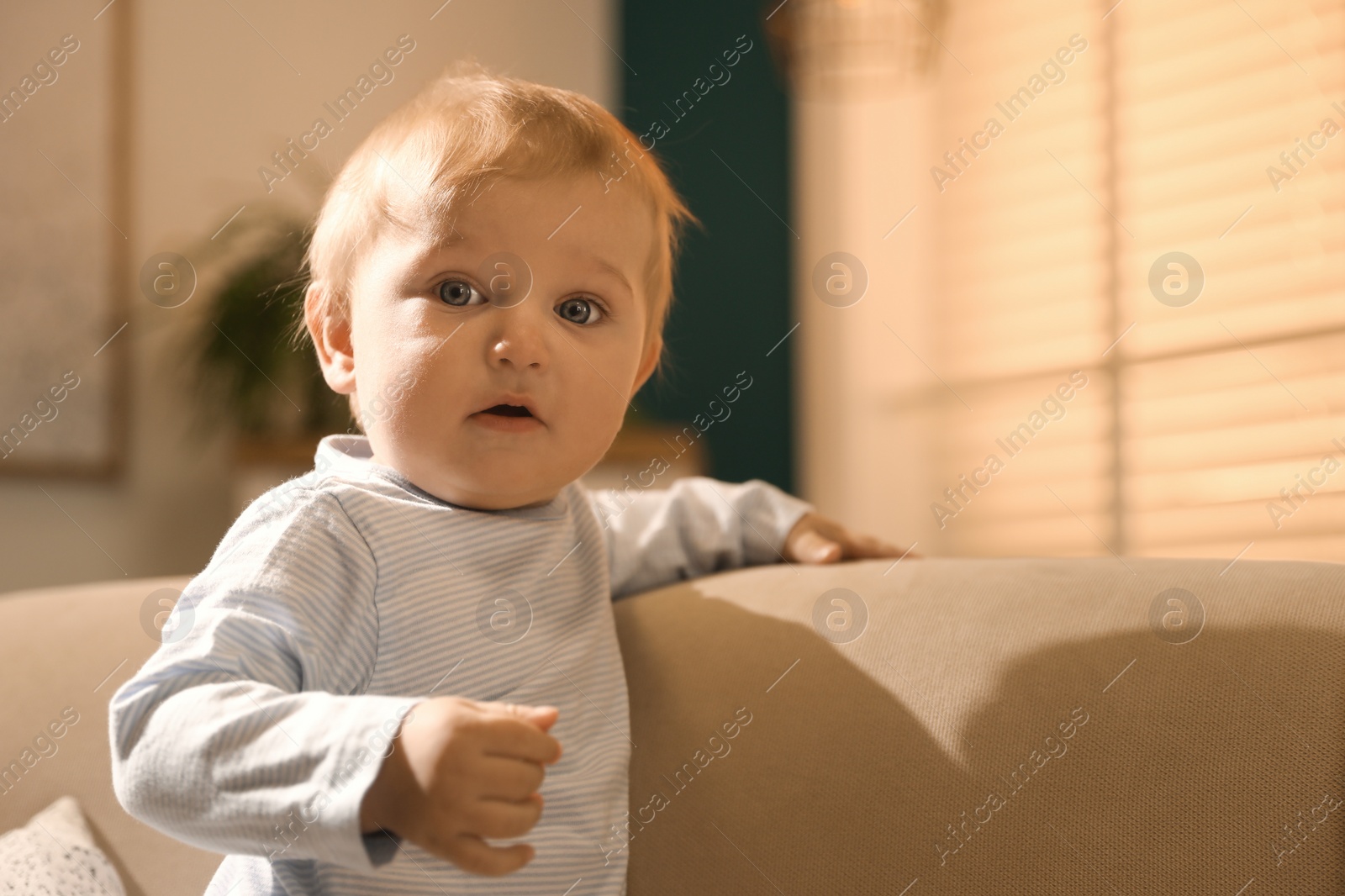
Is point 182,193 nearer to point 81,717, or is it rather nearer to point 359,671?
point 81,717

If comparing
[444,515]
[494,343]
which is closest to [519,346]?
[494,343]

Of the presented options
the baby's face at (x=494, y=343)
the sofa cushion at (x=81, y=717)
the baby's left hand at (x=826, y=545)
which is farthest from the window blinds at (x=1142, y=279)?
the sofa cushion at (x=81, y=717)

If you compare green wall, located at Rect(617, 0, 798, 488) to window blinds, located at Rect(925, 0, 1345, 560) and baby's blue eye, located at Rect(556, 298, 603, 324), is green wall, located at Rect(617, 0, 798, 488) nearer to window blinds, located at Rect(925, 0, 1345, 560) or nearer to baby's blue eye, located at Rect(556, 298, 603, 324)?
window blinds, located at Rect(925, 0, 1345, 560)

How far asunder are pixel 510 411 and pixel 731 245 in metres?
2.63

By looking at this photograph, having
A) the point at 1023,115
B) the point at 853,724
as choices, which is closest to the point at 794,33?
the point at 1023,115

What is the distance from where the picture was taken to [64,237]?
2.43m

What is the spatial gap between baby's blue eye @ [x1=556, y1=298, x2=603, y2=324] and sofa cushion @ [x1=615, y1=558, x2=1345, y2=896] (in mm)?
262

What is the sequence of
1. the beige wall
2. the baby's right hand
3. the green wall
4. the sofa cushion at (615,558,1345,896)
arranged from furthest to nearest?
the green wall, the beige wall, the sofa cushion at (615,558,1345,896), the baby's right hand

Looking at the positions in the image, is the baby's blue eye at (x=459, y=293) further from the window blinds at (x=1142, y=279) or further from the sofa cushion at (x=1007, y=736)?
the window blinds at (x=1142, y=279)

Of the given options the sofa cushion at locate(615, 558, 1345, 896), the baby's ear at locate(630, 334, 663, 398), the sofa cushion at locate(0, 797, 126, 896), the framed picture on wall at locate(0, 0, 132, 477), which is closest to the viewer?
the sofa cushion at locate(615, 558, 1345, 896)

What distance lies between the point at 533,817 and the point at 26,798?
0.59 meters

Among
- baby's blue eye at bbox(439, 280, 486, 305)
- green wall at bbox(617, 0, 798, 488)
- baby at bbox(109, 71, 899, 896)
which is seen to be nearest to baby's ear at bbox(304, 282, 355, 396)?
baby at bbox(109, 71, 899, 896)

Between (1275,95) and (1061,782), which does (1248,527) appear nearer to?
(1275,95)

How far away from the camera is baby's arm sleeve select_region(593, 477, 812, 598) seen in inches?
38.0
